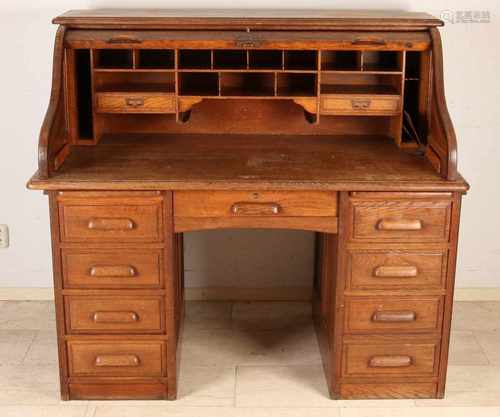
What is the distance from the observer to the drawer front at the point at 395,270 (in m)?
2.79

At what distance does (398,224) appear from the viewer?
275cm

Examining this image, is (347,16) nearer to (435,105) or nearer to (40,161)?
(435,105)

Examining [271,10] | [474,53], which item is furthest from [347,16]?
[474,53]

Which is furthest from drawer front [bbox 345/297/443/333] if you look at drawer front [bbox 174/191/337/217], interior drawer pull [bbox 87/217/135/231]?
interior drawer pull [bbox 87/217/135/231]

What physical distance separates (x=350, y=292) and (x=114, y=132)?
112cm

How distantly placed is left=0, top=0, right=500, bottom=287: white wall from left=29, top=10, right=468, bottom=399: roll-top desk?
0.30 metres

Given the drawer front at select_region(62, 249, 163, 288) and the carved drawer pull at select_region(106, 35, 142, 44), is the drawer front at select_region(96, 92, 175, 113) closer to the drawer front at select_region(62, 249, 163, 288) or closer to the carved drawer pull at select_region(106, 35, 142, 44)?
the carved drawer pull at select_region(106, 35, 142, 44)

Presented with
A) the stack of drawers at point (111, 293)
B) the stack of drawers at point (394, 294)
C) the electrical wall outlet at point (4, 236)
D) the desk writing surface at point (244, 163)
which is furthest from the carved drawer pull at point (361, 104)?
the electrical wall outlet at point (4, 236)

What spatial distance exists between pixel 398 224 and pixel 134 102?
3.37 feet

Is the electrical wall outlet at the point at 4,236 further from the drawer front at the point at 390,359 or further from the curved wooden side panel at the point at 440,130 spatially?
the curved wooden side panel at the point at 440,130

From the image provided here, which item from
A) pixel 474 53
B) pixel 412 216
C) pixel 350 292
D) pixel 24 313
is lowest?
pixel 24 313

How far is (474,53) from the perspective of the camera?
337 centimetres

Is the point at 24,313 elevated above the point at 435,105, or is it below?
below

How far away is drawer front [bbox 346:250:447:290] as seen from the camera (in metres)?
2.79
